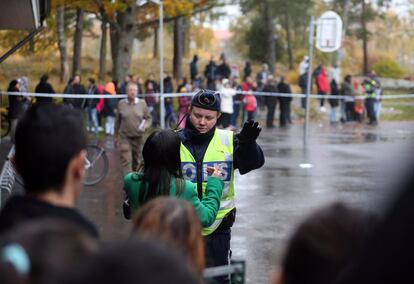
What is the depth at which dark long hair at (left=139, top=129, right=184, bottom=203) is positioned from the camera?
4.56 metres

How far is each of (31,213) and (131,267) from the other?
106 centimetres

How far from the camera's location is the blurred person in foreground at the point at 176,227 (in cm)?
281

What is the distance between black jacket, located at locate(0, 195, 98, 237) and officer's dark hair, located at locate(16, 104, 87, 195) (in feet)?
0.16

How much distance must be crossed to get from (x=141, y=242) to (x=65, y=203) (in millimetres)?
919

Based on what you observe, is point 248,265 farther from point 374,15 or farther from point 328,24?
point 374,15

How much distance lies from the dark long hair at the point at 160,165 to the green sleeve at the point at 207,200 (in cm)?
6

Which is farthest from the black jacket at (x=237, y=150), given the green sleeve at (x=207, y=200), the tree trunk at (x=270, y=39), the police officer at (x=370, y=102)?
the tree trunk at (x=270, y=39)

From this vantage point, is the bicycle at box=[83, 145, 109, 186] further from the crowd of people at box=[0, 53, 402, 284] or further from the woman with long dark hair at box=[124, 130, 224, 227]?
the woman with long dark hair at box=[124, 130, 224, 227]

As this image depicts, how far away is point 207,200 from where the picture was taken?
4.72 m

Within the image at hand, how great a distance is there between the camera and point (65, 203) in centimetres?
276

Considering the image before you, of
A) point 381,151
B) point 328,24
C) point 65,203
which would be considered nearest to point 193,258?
point 65,203

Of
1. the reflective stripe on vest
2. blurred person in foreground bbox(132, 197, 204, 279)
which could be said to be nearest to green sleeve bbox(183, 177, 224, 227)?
the reflective stripe on vest

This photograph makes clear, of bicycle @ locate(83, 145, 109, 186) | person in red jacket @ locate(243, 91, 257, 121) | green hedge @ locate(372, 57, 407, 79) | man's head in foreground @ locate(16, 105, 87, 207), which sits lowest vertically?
bicycle @ locate(83, 145, 109, 186)

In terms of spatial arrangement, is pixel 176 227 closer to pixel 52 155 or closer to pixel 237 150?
pixel 52 155
